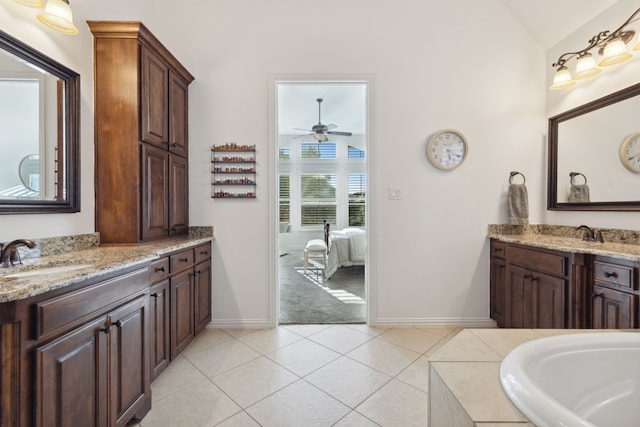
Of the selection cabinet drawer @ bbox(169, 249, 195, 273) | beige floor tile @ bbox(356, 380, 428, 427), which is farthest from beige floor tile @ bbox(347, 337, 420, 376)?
cabinet drawer @ bbox(169, 249, 195, 273)

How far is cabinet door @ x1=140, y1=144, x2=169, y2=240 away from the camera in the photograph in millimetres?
1897

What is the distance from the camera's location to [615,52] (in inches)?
72.2

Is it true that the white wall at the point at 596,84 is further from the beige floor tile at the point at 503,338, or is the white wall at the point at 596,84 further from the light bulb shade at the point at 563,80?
the beige floor tile at the point at 503,338

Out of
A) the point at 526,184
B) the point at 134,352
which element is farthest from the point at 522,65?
the point at 134,352

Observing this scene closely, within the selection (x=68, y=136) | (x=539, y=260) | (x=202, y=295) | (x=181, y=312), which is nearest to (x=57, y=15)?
(x=68, y=136)

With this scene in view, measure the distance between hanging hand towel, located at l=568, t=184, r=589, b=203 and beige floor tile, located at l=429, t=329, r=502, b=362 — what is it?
211cm

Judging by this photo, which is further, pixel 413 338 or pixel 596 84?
pixel 413 338

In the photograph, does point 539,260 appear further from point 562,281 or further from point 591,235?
point 591,235

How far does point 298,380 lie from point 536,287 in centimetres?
185

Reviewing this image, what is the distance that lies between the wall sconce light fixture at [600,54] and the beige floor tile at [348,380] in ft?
8.73

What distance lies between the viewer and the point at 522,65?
2.57 meters

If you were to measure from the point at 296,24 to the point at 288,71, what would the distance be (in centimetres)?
44

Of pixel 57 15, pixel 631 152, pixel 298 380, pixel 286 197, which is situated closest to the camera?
pixel 57 15

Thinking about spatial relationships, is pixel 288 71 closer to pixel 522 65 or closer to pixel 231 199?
pixel 231 199
